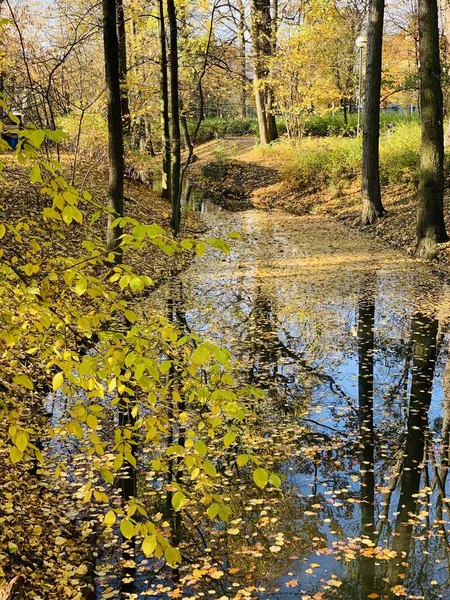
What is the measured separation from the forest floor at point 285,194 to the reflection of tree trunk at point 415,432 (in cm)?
342

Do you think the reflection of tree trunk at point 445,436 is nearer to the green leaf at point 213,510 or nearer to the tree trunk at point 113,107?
the green leaf at point 213,510

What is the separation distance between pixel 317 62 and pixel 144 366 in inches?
1122

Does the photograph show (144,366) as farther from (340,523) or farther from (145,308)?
(145,308)

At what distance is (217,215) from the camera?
20.9 metres

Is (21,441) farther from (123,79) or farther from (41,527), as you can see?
(123,79)

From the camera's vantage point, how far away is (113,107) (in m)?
9.23

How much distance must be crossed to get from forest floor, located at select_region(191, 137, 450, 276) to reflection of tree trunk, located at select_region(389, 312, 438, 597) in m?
3.42

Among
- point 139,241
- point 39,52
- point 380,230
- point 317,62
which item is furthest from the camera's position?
point 317,62

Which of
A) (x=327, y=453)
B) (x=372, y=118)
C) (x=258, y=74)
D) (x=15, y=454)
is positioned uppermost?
(x=258, y=74)

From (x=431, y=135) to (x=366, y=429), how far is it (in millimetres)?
8174

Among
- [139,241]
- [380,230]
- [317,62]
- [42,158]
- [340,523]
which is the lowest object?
[340,523]

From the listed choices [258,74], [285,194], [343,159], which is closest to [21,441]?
[343,159]

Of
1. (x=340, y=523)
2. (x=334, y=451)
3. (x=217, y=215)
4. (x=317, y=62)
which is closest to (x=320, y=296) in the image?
(x=334, y=451)

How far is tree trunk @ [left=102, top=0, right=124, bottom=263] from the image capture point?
8758 mm
